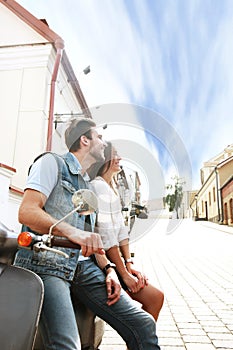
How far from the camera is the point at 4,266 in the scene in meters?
1.16

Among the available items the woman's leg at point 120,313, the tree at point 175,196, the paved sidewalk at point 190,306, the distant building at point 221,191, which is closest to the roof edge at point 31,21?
the paved sidewalk at point 190,306

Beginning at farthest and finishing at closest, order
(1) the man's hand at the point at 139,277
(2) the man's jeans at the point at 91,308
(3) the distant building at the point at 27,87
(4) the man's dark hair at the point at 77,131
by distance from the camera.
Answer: (3) the distant building at the point at 27,87, (1) the man's hand at the point at 139,277, (4) the man's dark hair at the point at 77,131, (2) the man's jeans at the point at 91,308

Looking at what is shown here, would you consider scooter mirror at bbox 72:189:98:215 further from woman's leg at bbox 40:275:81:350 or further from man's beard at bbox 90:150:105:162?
man's beard at bbox 90:150:105:162

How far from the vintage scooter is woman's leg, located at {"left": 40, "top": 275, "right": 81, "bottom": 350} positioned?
139 millimetres

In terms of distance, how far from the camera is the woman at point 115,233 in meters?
1.92

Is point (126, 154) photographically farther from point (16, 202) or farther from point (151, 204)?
point (16, 202)

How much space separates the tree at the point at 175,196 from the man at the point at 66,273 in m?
0.55

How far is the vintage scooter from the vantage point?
3.31 ft

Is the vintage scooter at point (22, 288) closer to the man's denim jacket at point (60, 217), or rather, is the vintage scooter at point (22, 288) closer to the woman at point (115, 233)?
the man's denim jacket at point (60, 217)

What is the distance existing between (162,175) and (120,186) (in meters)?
0.67

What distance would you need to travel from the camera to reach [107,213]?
2.00 m

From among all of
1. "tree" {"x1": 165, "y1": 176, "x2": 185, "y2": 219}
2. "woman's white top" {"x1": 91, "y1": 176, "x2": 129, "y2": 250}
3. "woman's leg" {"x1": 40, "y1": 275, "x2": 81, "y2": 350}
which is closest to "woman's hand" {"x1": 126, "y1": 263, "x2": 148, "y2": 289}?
"woman's white top" {"x1": 91, "y1": 176, "x2": 129, "y2": 250}

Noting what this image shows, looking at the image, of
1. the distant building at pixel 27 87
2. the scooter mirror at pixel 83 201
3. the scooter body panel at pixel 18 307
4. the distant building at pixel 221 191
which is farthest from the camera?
the distant building at pixel 221 191

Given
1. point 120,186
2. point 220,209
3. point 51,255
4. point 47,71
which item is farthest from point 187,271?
point 220,209
